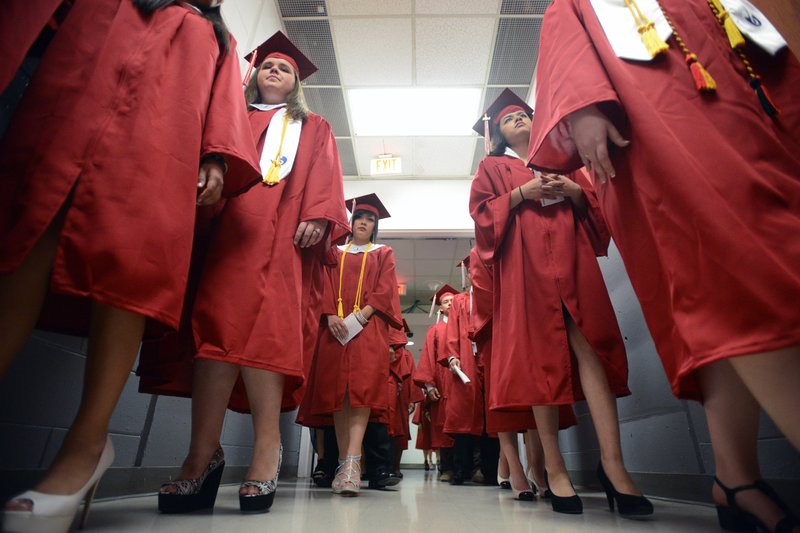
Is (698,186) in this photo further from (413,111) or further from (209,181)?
(413,111)

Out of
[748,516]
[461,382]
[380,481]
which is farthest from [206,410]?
[461,382]

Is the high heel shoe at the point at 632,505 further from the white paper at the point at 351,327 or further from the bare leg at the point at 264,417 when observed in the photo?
the white paper at the point at 351,327

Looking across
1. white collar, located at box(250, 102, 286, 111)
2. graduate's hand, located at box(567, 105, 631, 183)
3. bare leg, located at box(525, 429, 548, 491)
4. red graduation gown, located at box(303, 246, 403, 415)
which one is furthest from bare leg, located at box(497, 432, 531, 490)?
white collar, located at box(250, 102, 286, 111)

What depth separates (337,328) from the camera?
2537 millimetres

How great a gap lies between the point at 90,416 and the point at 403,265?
7487 millimetres

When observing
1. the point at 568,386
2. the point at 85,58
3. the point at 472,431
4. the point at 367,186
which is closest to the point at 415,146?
the point at 367,186

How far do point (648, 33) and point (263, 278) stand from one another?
1205 millimetres

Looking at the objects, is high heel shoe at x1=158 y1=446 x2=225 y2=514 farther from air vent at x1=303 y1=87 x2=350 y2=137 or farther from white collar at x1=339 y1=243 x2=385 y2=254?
air vent at x1=303 y1=87 x2=350 y2=137

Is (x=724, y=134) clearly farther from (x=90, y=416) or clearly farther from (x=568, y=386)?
(x=90, y=416)

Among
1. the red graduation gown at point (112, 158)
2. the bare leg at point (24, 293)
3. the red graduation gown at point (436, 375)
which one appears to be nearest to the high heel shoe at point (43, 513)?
the bare leg at point (24, 293)

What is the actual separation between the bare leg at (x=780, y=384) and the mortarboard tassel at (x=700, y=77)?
1.79 feet

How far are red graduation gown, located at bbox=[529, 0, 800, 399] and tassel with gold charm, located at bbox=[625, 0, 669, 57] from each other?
0.03 meters

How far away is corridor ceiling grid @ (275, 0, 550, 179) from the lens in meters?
3.58

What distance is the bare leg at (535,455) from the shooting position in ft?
7.26
